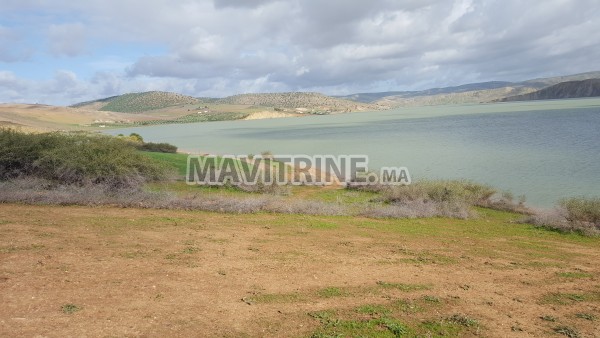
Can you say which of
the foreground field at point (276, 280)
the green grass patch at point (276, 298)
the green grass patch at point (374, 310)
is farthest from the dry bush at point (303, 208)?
the green grass patch at point (374, 310)

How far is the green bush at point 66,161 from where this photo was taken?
69.6 ft

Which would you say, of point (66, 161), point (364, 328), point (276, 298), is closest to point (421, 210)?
point (276, 298)

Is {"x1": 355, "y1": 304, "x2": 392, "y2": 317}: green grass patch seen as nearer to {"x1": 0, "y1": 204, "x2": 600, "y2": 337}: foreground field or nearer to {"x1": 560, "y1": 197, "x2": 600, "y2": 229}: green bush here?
{"x1": 0, "y1": 204, "x2": 600, "y2": 337}: foreground field

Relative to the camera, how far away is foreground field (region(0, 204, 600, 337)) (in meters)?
7.20

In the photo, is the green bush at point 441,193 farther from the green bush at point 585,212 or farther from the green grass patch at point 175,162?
the green grass patch at point 175,162

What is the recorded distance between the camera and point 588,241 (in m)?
16.2

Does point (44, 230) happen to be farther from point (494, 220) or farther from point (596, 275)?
point (494, 220)

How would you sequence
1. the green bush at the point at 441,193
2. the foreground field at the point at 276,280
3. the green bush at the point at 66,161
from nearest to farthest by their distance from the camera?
1. the foreground field at the point at 276,280
2. the green bush at the point at 66,161
3. the green bush at the point at 441,193

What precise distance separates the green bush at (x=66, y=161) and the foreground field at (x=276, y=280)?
210 inches

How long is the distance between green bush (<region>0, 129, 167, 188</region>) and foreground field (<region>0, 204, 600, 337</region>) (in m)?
5.33

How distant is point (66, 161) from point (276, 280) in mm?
16235

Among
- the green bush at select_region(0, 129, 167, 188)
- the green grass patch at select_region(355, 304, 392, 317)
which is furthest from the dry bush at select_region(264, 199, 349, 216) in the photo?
the green grass patch at select_region(355, 304, 392, 317)

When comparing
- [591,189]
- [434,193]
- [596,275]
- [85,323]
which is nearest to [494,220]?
[434,193]

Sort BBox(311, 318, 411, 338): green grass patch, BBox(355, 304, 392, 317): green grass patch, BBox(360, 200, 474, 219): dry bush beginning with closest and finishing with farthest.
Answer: BBox(311, 318, 411, 338): green grass patch
BBox(355, 304, 392, 317): green grass patch
BBox(360, 200, 474, 219): dry bush
